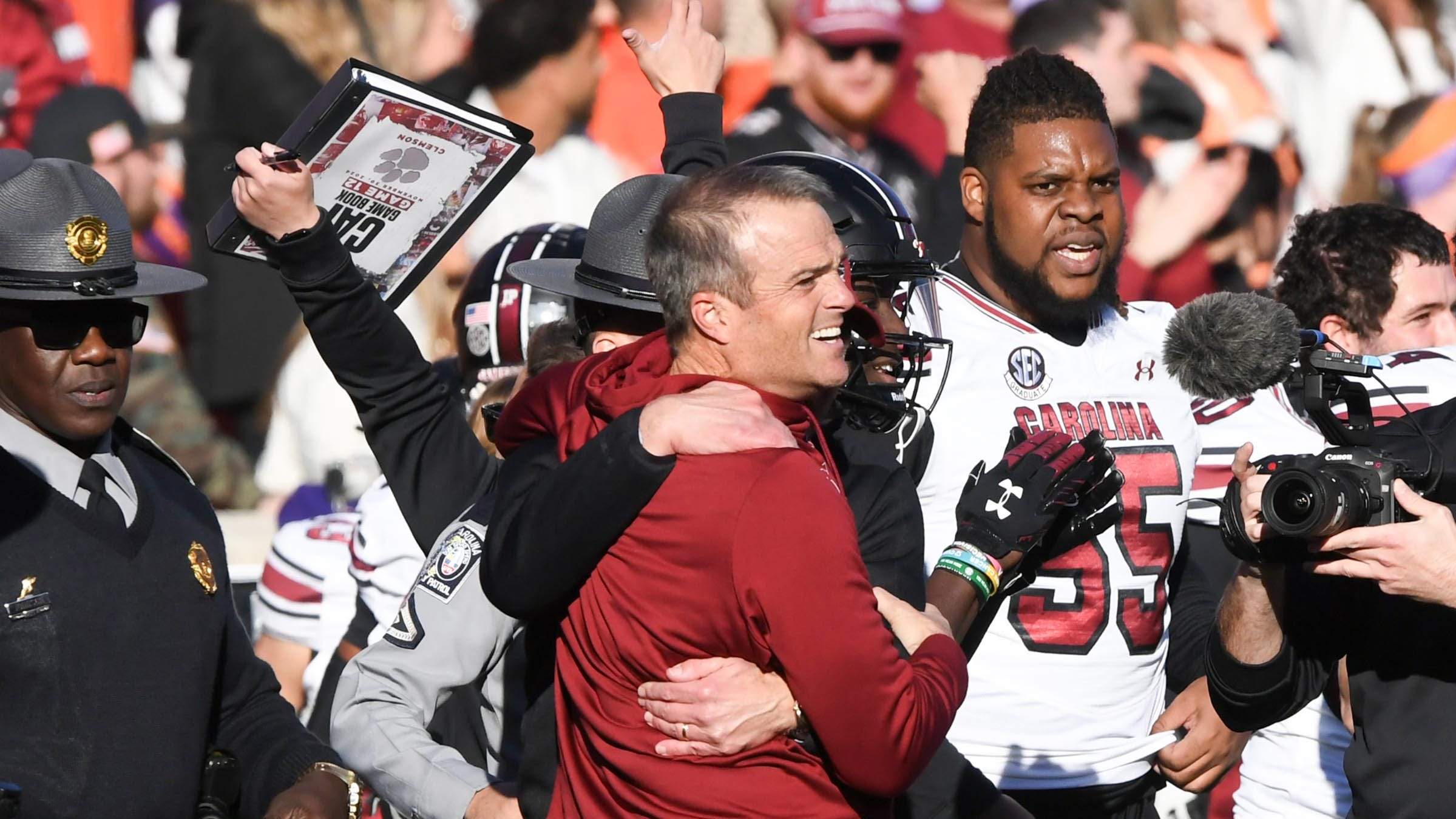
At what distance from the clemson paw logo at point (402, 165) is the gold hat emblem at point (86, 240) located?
1.76 feet

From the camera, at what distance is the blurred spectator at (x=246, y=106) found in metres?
7.48

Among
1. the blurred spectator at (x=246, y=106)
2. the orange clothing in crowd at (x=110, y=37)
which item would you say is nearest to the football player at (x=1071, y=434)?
the blurred spectator at (x=246, y=106)

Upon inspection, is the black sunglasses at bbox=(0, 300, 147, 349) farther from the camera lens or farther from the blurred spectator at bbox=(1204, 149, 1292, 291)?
the blurred spectator at bbox=(1204, 149, 1292, 291)

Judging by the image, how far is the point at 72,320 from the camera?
325 centimetres

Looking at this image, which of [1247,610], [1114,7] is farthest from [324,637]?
[1114,7]

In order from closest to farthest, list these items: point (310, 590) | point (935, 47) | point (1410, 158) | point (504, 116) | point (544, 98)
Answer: point (310, 590), point (504, 116), point (544, 98), point (935, 47), point (1410, 158)

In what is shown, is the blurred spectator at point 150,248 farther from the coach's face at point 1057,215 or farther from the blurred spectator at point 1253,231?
the blurred spectator at point 1253,231

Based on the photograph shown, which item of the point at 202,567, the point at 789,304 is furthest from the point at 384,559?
the point at 789,304

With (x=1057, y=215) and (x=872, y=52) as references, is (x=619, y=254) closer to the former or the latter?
(x=1057, y=215)

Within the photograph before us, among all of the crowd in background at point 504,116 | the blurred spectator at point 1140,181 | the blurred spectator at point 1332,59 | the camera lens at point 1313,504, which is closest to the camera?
the camera lens at point 1313,504

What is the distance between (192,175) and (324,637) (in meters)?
2.75

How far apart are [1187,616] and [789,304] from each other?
2165 mm

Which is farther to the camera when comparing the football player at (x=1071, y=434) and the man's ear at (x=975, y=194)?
the man's ear at (x=975, y=194)

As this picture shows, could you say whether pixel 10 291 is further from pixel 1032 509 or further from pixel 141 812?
pixel 1032 509
